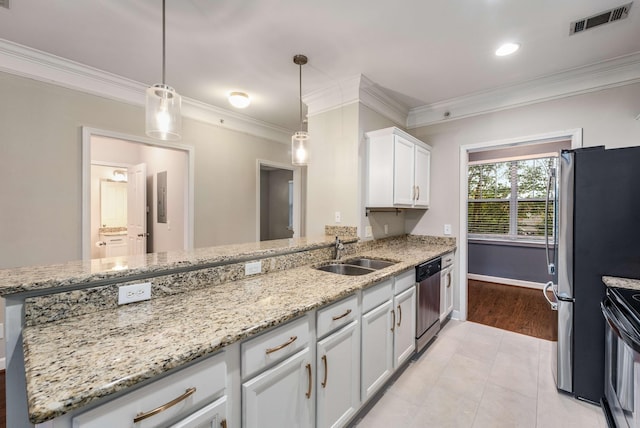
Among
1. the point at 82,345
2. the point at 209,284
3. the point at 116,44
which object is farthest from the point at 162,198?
the point at 82,345

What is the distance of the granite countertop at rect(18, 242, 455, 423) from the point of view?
72 centimetres

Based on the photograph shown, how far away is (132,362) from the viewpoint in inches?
32.5

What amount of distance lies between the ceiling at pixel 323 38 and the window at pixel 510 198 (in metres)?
2.69

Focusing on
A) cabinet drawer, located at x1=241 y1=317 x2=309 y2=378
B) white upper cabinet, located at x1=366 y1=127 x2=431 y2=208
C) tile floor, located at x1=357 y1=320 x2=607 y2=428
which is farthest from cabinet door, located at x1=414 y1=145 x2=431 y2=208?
cabinet drawer, located at x1=241 y1=317 x2=309 y2=378

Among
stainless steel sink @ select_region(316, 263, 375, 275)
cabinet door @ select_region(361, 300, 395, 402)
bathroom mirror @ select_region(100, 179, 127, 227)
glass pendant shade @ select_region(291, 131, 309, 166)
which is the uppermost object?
glass pendant shade @ select_region(291, 131, 309, 166)

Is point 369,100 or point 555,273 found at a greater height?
point 369,100

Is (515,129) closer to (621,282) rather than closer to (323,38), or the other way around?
(621,282)

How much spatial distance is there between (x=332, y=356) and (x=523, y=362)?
2.08 meters

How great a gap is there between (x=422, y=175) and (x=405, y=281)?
1.62 metres

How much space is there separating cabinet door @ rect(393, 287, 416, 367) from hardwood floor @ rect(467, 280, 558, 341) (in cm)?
144

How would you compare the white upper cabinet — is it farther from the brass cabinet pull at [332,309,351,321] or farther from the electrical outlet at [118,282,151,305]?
the electrical outlet at [118,282,151,305]

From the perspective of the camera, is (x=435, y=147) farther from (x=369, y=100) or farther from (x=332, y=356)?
(x=332, y=356)

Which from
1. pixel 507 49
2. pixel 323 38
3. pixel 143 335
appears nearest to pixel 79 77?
pixel 323 38

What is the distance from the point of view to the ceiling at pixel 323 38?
1.84 meters
